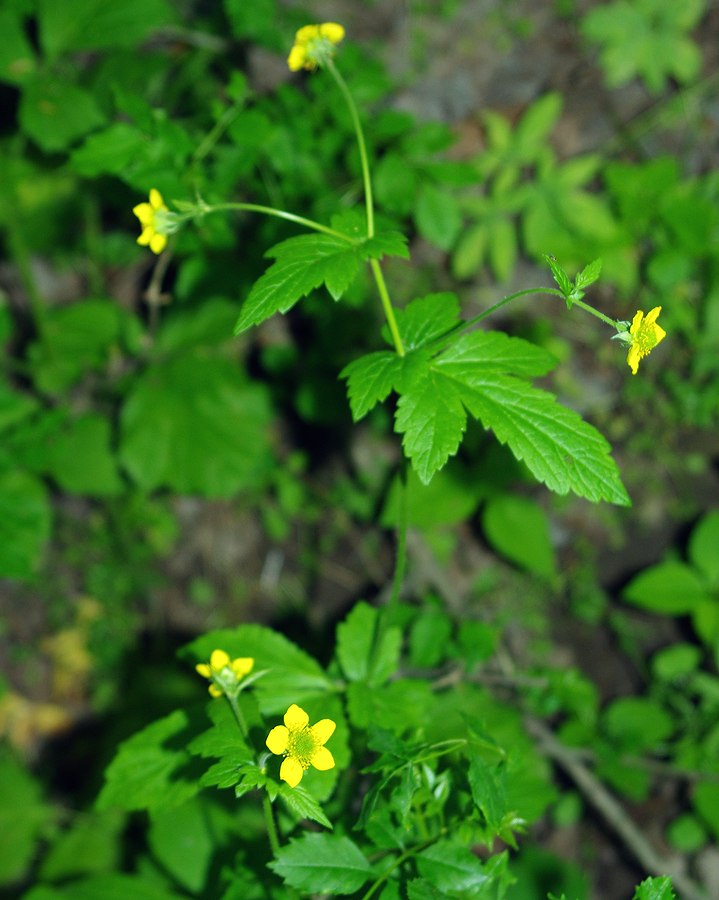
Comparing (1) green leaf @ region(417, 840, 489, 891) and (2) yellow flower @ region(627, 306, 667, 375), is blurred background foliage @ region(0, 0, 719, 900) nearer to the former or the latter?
(1) green leaf @ region(417, 840, 489, 891)

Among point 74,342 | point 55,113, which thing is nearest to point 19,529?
point 74,342

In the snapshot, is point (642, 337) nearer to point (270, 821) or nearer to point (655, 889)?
point (655, 889)

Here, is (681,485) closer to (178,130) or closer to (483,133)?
(483,133)

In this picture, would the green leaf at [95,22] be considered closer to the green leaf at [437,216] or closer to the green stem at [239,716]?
the green leaf at [437,216]

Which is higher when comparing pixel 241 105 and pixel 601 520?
pixel 241 105

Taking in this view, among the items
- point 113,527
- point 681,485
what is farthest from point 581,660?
point 113,527

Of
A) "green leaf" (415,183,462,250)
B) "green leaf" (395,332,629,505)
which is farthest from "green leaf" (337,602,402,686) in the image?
"green leaf" (415,183,462,250)
